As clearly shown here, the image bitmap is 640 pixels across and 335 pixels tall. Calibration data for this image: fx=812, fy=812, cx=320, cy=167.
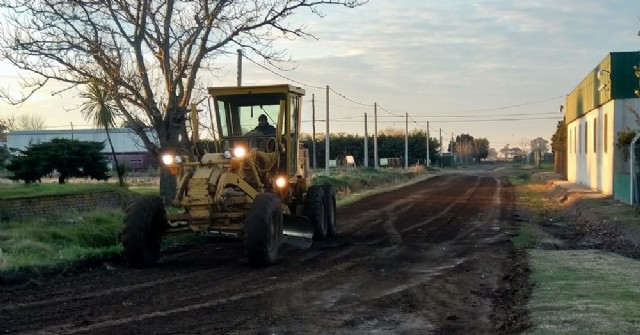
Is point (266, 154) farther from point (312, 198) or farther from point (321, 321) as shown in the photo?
point (321, 321)

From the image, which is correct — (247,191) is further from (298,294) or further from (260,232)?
(298,294)

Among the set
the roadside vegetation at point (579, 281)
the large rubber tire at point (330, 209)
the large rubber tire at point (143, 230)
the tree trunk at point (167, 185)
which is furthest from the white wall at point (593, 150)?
the large rubber tire at point (143, 230)

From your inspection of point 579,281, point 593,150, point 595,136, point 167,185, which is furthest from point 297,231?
point 593,150

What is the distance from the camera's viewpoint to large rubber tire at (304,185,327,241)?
17.5 m

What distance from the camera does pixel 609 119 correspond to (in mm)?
30719

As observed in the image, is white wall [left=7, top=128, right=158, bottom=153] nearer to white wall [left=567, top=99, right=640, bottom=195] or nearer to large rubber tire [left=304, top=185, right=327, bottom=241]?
white wall [left=567, top=99, right=640, bottom=195]

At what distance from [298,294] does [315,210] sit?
6559 millimetres

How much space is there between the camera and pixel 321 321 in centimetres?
923

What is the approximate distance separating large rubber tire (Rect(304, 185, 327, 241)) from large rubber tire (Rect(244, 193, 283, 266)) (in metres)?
3.96

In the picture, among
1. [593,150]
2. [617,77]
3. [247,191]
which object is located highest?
[617,77]

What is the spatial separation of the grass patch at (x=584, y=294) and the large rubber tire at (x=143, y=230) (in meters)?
6.26

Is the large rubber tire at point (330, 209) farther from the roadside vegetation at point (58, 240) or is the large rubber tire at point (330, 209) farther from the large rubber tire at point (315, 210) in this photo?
the roadside vegetation at point (58, 240)

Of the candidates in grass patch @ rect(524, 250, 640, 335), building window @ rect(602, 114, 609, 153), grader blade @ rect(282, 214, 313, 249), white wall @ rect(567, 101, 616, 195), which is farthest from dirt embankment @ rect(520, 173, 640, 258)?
grader blade @ rect(282, 214, 313, 249)

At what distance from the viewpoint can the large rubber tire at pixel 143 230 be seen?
13352 mm
